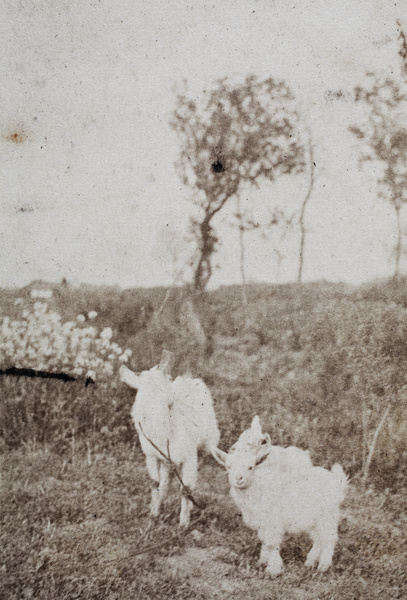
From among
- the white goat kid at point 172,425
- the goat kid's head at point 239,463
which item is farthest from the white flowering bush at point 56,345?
the goat kid's head at point 239,463

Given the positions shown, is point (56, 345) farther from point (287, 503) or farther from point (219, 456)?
point (287, 503)

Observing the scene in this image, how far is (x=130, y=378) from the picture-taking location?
2439mm

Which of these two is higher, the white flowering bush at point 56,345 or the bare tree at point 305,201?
the bare tree at point 305,201

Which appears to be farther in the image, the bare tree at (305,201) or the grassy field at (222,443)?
the bare tree at (305,201)

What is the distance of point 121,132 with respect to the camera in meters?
2.46

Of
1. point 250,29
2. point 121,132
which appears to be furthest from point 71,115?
point 250,29

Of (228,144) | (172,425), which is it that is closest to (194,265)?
(228,144)

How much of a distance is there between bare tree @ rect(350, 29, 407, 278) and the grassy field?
443 millimetres

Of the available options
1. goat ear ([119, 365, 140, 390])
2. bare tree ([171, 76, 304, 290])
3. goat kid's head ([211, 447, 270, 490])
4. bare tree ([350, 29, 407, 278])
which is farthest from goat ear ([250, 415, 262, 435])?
bare tree ([350, 29, 407, 278])

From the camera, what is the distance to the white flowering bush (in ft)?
8.06

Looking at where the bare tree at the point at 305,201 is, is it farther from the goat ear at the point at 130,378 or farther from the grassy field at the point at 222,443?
the goat ear at the point at 130,378

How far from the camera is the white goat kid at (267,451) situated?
2.29 m

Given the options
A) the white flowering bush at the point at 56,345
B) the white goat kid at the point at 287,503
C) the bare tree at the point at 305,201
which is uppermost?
the bare tree at the point at 305,201

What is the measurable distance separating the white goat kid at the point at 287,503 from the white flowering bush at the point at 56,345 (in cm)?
84
